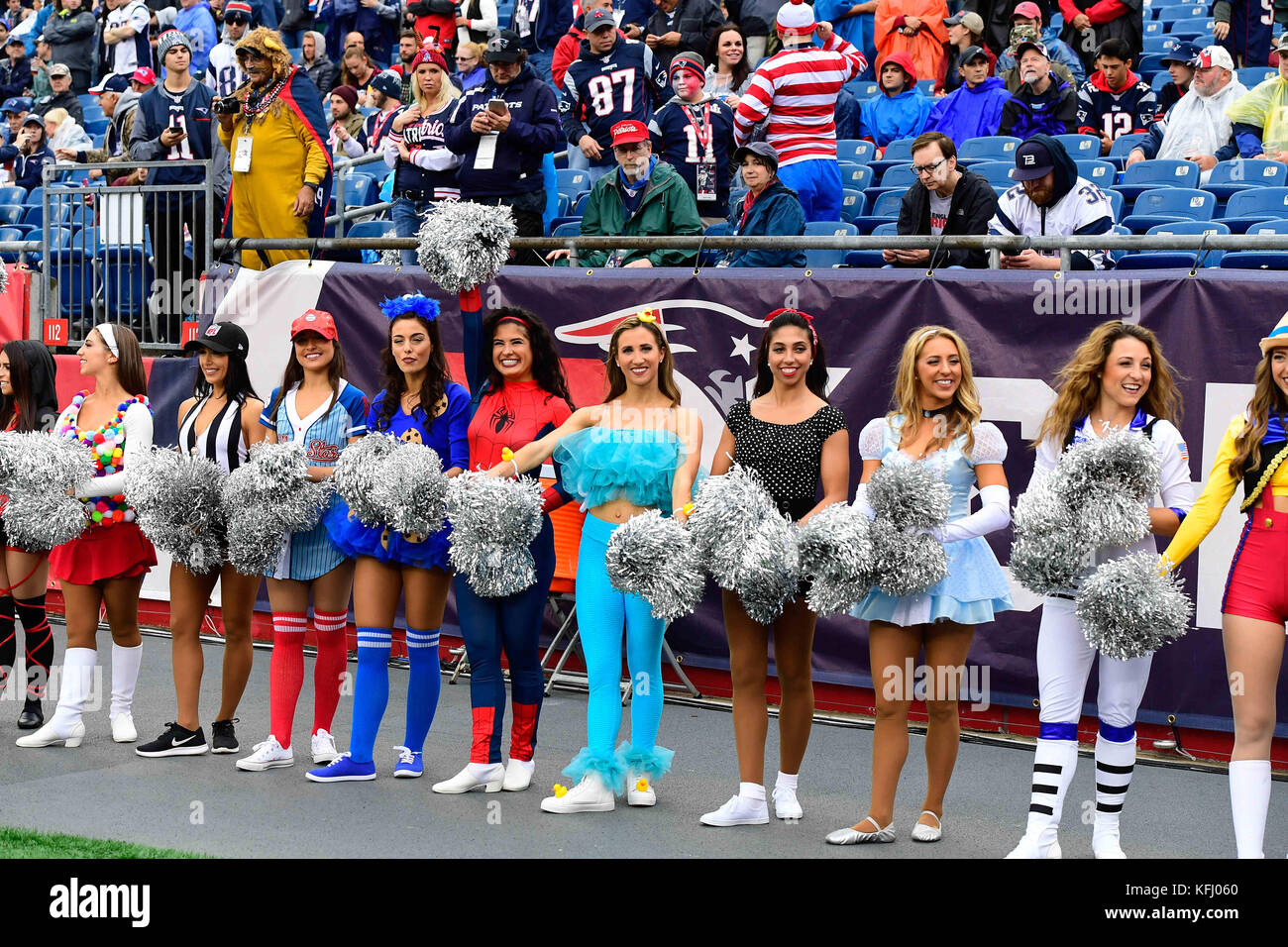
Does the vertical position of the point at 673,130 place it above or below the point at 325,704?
above

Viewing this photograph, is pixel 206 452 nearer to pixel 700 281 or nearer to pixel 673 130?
pixel 700 281

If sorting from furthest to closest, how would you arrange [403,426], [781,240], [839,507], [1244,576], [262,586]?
[262,586] → [781,240] → [403,426] → [839,507] → [1244,576]

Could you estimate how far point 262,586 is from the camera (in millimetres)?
9023

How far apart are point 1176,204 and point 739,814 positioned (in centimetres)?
522

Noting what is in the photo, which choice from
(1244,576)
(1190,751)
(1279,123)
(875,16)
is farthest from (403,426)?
(875,16)

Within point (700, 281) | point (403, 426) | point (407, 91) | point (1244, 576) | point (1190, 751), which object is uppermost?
point (407, 91)

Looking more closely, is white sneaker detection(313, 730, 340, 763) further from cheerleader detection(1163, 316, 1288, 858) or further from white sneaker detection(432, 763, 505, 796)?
cheerleader detection(1163, 316, 1288, 858)

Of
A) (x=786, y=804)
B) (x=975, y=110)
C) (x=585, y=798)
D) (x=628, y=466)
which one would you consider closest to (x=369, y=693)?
(x=585, y=798)

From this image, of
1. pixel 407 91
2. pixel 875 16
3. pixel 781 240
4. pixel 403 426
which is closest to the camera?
pixel 403 426

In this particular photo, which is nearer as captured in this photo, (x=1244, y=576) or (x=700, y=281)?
(x=1244, y=576)

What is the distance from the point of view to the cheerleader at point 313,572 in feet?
20.3

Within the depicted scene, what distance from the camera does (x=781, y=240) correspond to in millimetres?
7195
